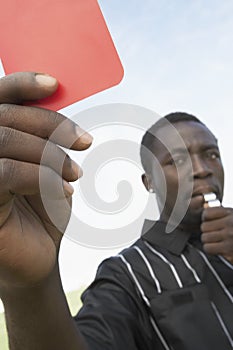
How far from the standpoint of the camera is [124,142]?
19.5 inches

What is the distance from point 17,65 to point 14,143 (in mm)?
92

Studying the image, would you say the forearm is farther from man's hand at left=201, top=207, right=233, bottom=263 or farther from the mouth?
the mouth

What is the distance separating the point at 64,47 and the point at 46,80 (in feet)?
0.16

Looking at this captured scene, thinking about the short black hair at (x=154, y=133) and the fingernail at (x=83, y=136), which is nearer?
the fingernail at (x=83, y=136)

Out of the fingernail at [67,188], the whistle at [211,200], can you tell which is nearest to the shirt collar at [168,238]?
the whistle at [211,200]

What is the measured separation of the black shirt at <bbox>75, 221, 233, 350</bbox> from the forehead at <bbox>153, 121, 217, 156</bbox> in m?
0.33

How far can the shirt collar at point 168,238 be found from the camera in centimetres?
124

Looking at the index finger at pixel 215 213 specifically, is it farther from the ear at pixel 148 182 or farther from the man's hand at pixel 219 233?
the ear at pixel 148 182

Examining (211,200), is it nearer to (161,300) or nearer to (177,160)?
(177,160)

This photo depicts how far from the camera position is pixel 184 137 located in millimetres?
1458


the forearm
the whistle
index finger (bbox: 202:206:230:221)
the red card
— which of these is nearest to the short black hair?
the whistle

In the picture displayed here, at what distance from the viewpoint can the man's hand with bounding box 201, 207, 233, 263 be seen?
46.2 inches

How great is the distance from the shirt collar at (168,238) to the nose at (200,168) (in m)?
0.19

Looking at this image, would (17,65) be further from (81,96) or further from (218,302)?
(218,302)
